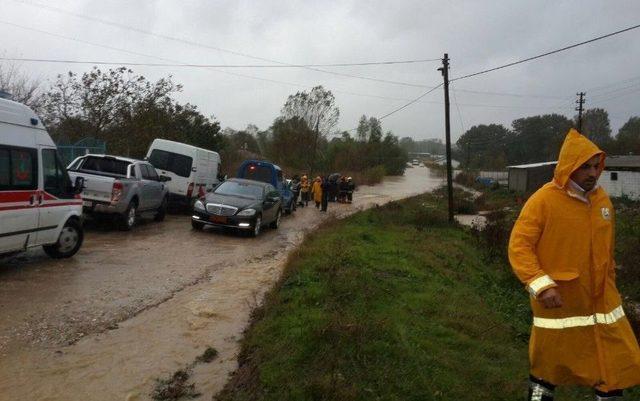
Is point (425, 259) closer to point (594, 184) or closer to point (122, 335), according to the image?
point (122, 335)

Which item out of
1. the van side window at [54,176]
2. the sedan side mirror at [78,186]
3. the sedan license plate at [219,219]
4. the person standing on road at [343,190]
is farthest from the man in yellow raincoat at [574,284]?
the person standing on road at [343,190]

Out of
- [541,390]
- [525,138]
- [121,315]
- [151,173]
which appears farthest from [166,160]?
[525,138]

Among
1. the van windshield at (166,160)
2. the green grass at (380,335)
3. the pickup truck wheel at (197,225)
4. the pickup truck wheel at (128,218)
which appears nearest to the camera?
the green grass at (380,335)

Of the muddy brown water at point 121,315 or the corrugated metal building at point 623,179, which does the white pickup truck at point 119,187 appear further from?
the corrugated metal building at point 623,179

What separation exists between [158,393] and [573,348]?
3.34m

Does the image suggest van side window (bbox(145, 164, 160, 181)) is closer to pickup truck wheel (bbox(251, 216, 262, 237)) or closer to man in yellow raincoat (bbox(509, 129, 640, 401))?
pickup truck wheel (bbox(251, 216, 262, 237))

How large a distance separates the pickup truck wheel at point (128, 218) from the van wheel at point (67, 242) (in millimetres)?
3631

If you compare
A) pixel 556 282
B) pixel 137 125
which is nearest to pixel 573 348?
pixel 556 282

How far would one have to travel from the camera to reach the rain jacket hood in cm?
360

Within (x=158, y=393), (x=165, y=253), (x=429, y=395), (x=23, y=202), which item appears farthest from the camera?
(x=165, y=253)

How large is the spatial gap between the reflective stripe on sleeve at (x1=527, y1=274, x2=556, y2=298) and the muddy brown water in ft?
9.51

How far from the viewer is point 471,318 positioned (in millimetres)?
7441

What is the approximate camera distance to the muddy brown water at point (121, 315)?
518 centimetres

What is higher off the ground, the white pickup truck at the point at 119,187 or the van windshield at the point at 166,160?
the van windshield at the point at 166,160
